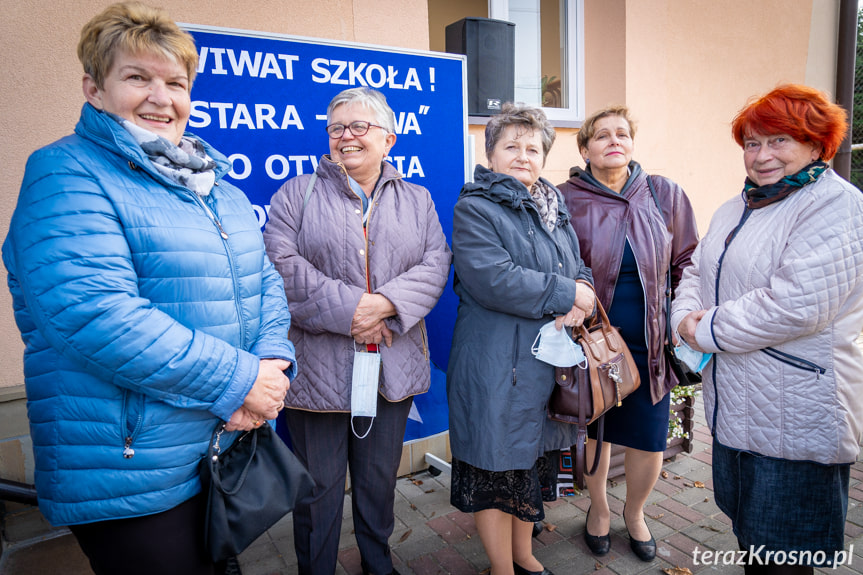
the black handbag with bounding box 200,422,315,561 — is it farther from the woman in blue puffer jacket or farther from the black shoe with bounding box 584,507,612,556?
the black shoe with bounding box 584,507,612,556

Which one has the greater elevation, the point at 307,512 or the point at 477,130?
the point at 477,130

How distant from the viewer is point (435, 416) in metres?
3.26

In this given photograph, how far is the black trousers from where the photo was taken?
1.45 meters

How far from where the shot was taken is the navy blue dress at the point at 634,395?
8.57 ft

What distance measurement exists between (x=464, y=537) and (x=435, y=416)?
668mm

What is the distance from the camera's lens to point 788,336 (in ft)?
6.06

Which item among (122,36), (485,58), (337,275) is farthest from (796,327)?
(485,58)

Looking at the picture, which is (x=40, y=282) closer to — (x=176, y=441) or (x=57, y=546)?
(x=176, y=441)

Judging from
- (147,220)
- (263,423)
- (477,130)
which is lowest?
(263,423)

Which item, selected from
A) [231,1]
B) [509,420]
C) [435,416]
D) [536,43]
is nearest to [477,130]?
[536,43]

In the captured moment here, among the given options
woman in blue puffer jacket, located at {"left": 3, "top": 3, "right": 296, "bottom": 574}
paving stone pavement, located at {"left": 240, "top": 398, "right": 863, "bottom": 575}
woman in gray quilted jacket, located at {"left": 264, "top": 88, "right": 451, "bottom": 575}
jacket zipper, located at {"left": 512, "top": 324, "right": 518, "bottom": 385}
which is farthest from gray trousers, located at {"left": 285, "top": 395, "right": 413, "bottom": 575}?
woman in blue puffer jacket, located at {"left": 3, "top": 3, "right": 296, "bottom": 574}

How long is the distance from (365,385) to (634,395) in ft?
4.54

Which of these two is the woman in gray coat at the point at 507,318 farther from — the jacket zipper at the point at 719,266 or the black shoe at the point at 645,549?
the black shoe at the point at 645,549

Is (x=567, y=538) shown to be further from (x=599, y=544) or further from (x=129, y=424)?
(x=129, y=424)
